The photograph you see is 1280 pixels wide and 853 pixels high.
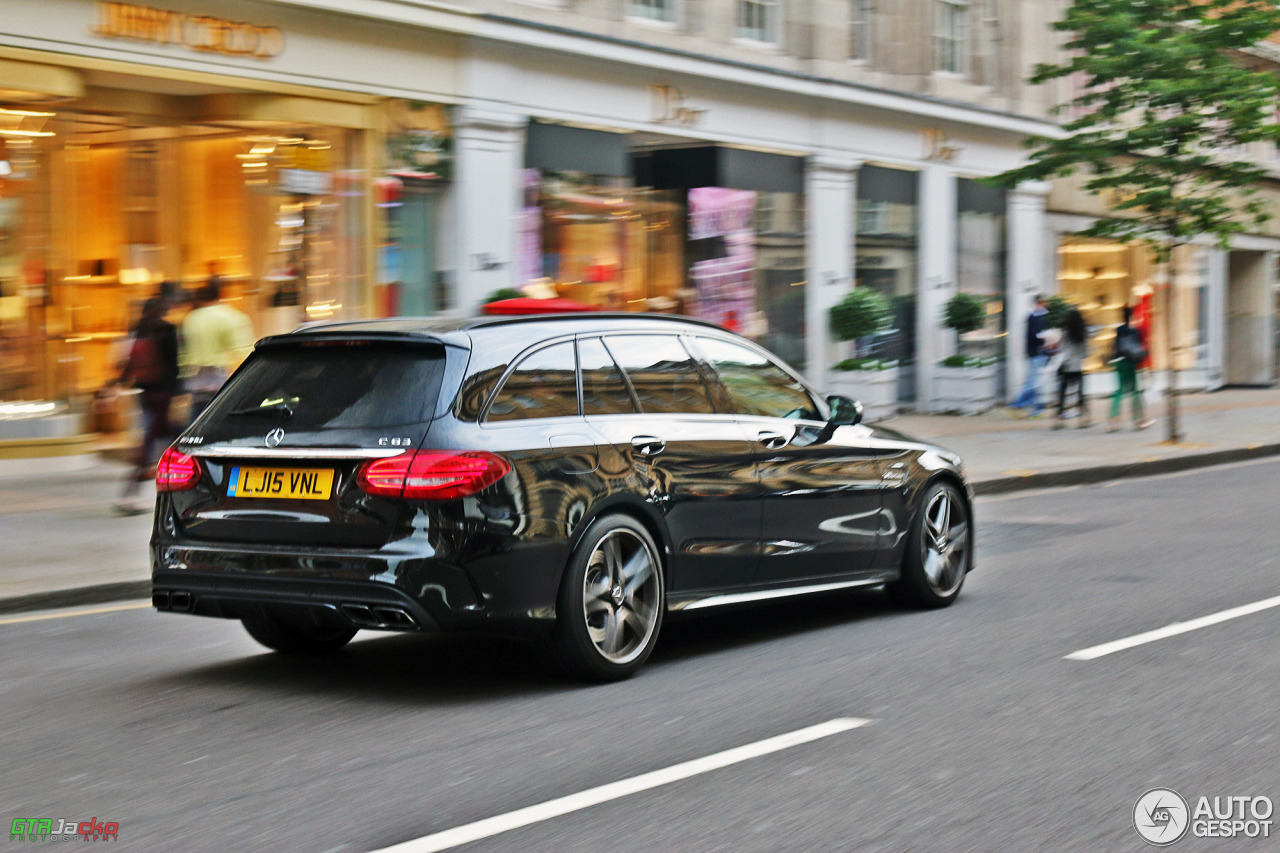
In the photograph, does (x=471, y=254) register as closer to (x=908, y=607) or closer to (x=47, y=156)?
(x=47, y=156)

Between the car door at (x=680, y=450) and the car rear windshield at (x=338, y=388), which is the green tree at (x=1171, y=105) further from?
Answer: the car rear windshield at (x=338, y=388)

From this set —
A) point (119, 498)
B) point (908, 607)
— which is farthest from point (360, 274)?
point (908, 607)

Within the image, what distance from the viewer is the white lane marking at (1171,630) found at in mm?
7164

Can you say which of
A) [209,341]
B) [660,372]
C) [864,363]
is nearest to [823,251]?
[864,363]

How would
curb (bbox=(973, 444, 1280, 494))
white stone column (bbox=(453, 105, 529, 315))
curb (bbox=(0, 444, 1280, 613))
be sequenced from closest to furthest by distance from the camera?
curb (bbox=(0, 444, 1280, 613)), curb (bbox=(973, 444, 1280, 494)), white stone column (bbox=(453, 105, 529, 315))

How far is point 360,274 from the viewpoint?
1780 cm

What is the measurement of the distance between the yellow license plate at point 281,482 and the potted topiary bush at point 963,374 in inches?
824

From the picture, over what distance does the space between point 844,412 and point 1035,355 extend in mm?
19059

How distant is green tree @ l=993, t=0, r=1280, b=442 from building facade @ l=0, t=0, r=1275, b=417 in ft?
13.4

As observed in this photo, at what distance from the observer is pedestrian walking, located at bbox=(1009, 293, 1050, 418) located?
1023 inches

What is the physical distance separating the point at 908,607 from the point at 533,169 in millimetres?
11821

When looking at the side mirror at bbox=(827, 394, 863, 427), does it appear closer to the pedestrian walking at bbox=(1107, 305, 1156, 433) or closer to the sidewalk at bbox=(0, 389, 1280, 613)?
the sidewalk at bbox=(0, 389, 1280, 613)

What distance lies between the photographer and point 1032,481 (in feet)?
54.5

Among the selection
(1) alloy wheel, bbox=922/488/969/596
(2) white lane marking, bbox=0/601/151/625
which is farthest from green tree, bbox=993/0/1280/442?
(2) white lane marking, bbox=0/601/151/625
